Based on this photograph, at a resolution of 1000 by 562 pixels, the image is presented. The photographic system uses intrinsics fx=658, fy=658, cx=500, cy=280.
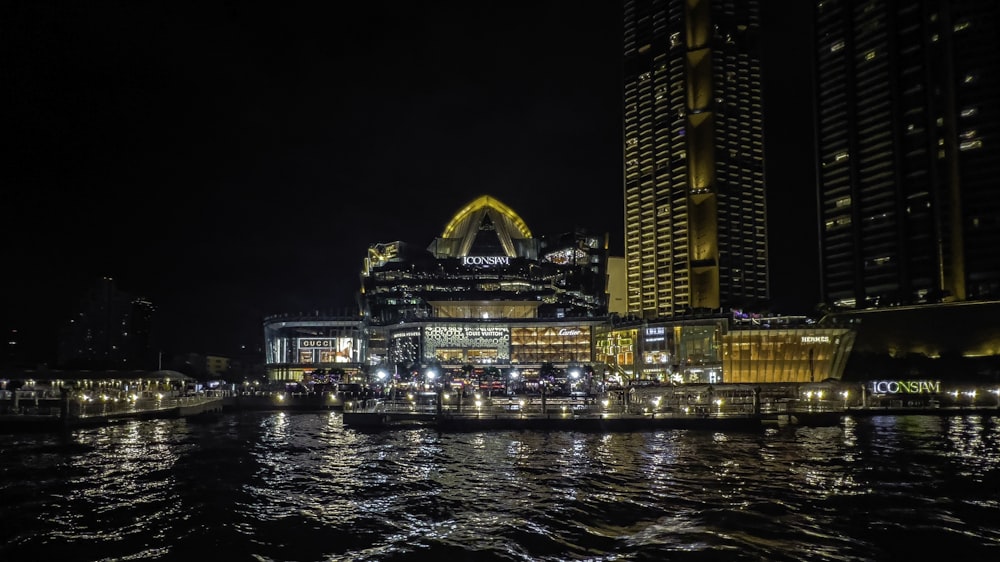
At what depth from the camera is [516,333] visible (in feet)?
454

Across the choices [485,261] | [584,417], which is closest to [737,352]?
[485,261]

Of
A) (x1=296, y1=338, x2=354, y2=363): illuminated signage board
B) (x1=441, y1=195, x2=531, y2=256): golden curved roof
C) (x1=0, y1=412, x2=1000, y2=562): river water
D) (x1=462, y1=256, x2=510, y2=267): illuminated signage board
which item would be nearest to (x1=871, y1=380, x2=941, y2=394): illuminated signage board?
(x1=0, y1=412, x2=1000, y2=562): river water

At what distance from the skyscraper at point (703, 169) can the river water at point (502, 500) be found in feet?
448

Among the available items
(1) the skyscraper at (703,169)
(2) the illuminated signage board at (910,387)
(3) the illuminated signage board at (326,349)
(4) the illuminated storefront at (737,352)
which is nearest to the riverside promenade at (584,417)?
(2) the illuminated signage board at (910,387)

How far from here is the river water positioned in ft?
55.1

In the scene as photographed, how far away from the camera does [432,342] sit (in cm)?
13550

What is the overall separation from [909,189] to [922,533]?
131 meters

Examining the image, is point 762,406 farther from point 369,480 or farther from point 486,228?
point 486,228

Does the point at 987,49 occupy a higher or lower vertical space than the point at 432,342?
higher

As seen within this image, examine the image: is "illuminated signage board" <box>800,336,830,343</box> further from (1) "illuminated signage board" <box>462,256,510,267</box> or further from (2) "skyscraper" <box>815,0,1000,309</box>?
(1) "illuminated signage board" <box>462,256,510,267</box>

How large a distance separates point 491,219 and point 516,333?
161 ft

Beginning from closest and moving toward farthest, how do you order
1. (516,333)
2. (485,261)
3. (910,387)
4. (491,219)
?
1. (910,387)
2. (516,333)
3. (485,261)
4. (491,219)

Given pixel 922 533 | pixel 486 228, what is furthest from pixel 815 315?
pixel 922 533

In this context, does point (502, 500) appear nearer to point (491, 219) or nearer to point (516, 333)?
point (516, 333)
